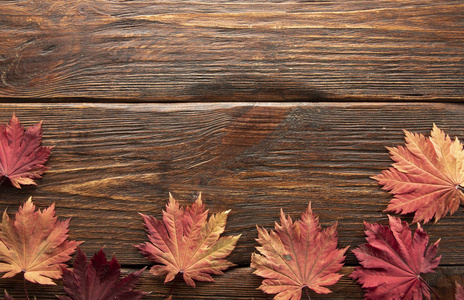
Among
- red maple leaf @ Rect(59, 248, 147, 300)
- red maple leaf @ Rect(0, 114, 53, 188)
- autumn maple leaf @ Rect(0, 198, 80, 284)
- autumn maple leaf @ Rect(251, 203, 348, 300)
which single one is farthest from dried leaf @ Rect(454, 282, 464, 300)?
red maple leaf @ Rect(0, 114, 53, 188)

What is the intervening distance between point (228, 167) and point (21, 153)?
667mm

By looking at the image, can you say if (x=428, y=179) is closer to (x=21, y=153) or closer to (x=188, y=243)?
(x=188, y=243)

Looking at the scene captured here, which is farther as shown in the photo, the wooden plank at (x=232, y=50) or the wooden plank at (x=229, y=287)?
the wooden plank at (x=232, y=50)

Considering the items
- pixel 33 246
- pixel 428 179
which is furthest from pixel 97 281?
pixel 428 179

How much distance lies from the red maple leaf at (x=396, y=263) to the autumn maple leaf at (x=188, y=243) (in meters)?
0.42

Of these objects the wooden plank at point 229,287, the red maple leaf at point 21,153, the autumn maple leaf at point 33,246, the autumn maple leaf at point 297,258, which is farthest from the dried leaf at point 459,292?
the red maple leaf at point 21,153

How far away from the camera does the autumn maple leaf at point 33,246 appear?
0.97 m

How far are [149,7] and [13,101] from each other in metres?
0.58

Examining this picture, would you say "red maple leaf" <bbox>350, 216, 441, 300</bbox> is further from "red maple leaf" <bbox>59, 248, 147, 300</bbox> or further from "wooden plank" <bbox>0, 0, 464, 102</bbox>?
"red maple leaf" <bbox>59, 248, 147, 300</bbox>

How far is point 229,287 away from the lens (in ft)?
3.40

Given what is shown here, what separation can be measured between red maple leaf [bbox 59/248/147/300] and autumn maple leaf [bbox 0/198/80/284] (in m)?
0.06

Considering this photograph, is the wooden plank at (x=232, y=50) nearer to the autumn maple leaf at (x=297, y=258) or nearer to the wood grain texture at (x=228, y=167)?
the wood grain texture at (x=228, y=167)

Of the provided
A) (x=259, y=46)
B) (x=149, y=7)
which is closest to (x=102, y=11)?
(x=149, y=7)

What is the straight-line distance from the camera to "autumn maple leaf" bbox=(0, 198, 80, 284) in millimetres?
970
